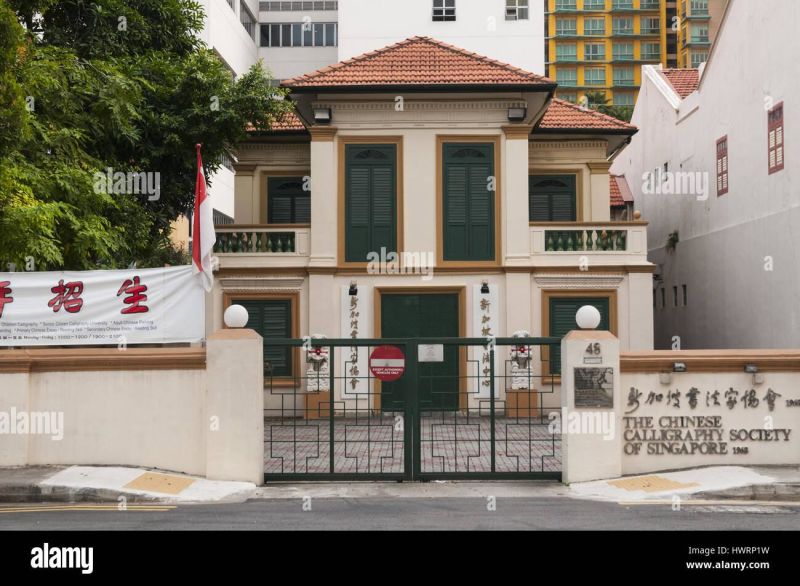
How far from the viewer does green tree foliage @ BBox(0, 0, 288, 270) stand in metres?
13.2

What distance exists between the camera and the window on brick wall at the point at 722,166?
78.7ft

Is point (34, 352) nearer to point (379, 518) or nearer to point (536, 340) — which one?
point (379, 518)

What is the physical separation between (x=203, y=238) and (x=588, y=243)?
10956 millimetres

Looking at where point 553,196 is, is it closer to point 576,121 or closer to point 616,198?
point 576,121

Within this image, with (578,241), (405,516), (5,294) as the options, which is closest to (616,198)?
(578,241)

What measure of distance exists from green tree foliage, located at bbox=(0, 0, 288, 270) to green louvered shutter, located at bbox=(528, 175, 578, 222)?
7426 mm

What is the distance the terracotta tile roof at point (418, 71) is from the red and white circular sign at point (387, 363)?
31.7 ft

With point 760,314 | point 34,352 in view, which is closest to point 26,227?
point 34,352

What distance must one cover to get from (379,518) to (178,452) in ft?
12.2

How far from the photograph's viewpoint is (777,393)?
12.2 meters

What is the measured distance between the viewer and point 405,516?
9805 mm

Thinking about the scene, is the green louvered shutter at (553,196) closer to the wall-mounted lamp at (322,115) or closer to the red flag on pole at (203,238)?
the wall-mounted lamp at (322,115)

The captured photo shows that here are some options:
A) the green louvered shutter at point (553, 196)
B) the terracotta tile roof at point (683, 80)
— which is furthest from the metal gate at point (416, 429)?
the terracotta tile roof at point (683, 80)

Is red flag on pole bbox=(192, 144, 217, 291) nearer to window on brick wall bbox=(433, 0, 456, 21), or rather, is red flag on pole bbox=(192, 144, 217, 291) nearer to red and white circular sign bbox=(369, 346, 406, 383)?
red and white circular sign bbox=(369, 346, 406, 383)
